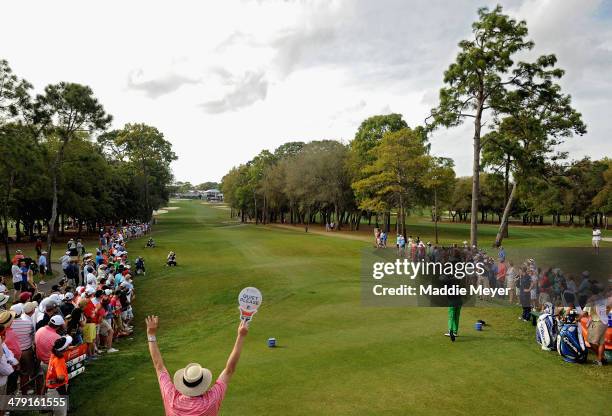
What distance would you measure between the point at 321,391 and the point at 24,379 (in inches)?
261

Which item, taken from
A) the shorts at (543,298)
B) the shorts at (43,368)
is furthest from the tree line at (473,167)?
the shorts at (43,368)

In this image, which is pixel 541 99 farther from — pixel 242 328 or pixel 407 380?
pixel 242 328

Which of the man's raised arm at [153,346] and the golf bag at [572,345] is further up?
the man's raised arm at [153,346]

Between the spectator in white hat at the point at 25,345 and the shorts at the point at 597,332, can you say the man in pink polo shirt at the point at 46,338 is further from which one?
the shorts at the point at 597,332

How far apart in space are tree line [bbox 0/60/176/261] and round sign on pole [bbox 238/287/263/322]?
91.0 ft

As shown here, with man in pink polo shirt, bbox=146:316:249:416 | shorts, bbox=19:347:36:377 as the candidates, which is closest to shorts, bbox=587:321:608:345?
man in pink polo shirt, bbox=146:316:249:416

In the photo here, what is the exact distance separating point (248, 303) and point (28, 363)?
6.92 m

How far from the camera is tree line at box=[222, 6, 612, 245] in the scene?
2928 cm

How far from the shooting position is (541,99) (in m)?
29.9

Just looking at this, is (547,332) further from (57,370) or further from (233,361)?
(57,370)

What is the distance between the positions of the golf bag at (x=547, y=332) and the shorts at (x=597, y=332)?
0.85 meters

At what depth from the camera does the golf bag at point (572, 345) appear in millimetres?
11000

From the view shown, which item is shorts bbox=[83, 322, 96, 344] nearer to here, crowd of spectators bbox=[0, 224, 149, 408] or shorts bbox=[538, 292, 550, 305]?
crowd of spectators bbox=[0, 224, 149, 408]

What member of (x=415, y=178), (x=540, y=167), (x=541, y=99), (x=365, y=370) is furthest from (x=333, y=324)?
(x=415, y=178)
